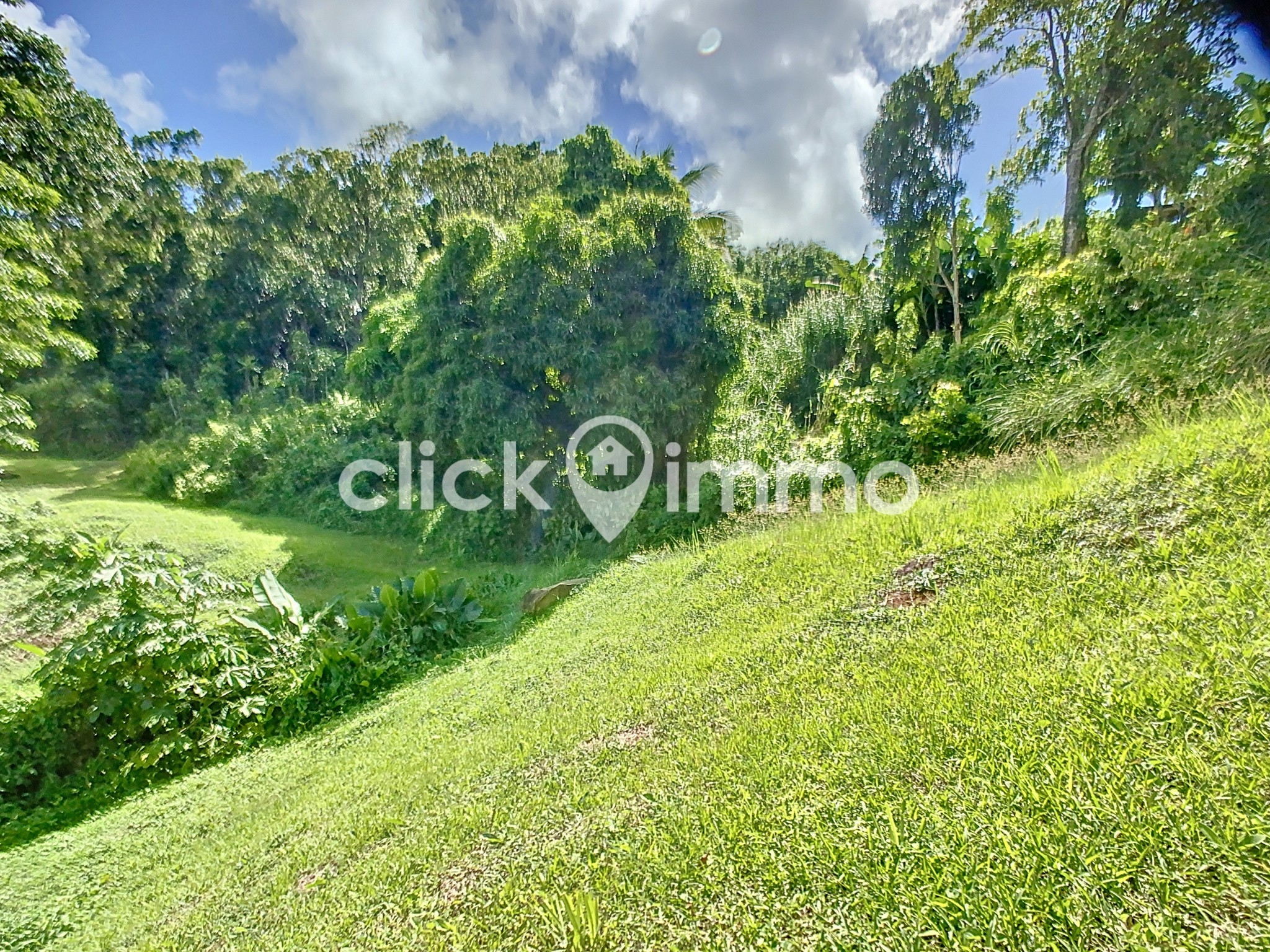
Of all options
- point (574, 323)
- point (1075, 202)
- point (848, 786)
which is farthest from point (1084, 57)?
point (848, 786)

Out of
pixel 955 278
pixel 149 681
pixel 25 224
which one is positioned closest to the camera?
pixel 149 681

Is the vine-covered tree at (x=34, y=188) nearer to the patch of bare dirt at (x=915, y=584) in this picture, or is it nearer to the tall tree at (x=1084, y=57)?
the patch of bare dirt at (x=915, y=584)

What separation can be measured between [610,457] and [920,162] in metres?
9.08

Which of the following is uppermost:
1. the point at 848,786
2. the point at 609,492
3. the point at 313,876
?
the point at 609,492

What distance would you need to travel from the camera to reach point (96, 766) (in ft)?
14.0

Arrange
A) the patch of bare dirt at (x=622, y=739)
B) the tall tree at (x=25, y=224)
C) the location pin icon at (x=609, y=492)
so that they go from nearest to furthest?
the patch of bare dirt at (x=622, y=739), the tall tree at (x=25, y=224), the location pin icon at (x=609, y=492)

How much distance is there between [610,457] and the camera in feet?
28.6

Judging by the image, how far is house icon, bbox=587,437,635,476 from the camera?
8570mm

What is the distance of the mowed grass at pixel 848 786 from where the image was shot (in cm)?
127

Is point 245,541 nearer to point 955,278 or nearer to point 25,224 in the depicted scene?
point 25,224

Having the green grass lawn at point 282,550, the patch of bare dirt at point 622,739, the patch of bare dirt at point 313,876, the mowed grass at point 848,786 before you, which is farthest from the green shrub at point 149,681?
the patch of bare dirt at point 622,739
